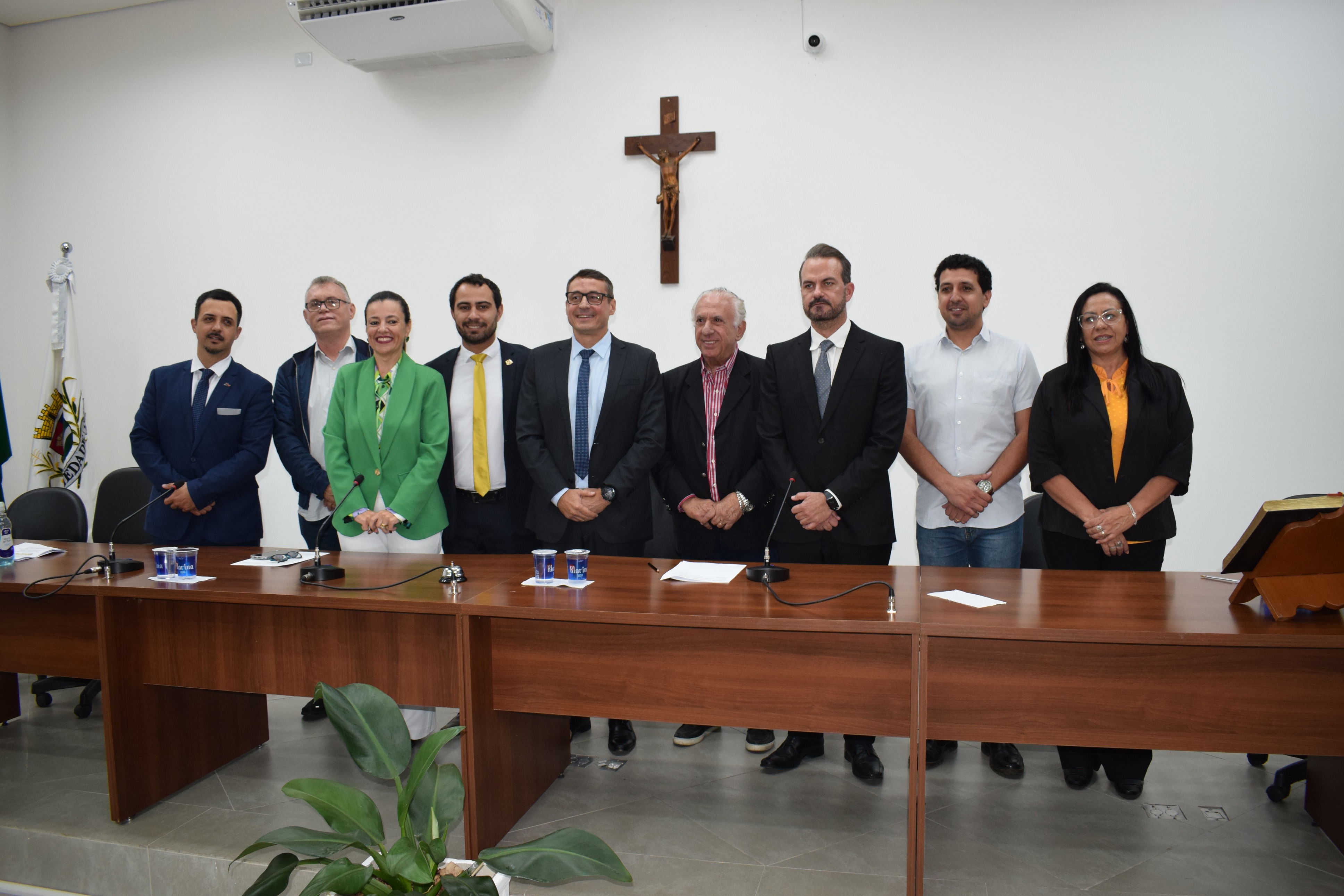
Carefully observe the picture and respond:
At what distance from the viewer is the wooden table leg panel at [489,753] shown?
6.87 feet

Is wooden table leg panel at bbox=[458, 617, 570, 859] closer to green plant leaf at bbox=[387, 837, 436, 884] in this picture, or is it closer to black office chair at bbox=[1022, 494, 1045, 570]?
green plant leaf at bbox=[387, 837, 436, 884]

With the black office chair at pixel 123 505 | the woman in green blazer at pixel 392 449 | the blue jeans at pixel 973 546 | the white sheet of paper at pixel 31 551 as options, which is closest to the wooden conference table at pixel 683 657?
the white sheet of paper at pixel 31 551

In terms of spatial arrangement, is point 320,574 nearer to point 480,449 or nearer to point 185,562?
point 185,562

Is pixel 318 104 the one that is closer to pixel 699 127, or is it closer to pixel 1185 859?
pixel 699 127

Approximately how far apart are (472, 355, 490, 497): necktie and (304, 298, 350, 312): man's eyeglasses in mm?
806

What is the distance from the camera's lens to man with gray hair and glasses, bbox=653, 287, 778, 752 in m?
2.94

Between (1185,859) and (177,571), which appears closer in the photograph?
(1185,859)

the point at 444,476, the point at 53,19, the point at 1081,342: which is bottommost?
the point at 444,476

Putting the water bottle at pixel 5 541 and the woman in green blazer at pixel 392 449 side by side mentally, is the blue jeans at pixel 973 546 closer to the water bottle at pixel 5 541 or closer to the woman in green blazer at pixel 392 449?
the woman in green blazer at pixel 392 449

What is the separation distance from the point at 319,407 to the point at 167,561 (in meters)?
1.10

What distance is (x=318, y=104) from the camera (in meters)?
4.68

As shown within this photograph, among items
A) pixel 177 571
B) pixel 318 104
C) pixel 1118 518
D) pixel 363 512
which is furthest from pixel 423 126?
pixel 1118 518

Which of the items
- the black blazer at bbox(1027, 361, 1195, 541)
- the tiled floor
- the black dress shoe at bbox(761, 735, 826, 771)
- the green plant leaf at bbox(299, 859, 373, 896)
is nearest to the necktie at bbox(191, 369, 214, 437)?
the tiled floor

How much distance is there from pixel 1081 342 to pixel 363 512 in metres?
2.44
